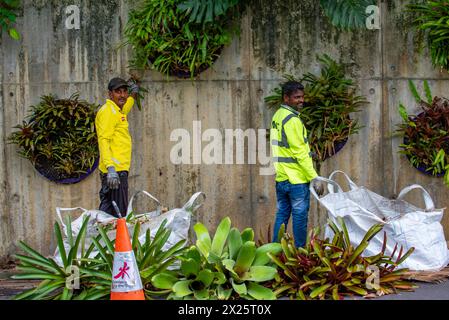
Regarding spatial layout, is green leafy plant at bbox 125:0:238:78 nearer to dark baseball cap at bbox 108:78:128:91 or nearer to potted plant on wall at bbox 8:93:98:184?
dark baseball cap at bbox 108:78:128:91

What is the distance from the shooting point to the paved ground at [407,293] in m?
6.93

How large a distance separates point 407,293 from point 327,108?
2852 millimetres

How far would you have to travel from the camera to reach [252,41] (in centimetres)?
942

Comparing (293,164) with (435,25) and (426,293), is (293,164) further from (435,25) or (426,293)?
(435,25)

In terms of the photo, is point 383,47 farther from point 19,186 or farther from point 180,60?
point 19,186

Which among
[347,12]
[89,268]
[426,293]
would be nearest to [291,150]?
[347,12]

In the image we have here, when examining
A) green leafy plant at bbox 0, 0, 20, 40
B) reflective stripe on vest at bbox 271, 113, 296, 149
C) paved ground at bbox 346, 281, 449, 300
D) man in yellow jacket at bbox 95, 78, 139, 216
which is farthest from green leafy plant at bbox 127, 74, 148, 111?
paved ground at bbox 346, 281, 449, 300

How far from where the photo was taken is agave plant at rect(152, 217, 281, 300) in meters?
6.74

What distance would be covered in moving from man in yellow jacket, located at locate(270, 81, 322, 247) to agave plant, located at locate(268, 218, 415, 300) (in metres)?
0.81

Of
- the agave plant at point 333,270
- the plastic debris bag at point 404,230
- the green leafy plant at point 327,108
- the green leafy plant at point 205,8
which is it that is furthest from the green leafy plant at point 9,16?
the agave plant at point 333,270

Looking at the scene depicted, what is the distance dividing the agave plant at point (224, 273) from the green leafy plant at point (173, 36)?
277 cm

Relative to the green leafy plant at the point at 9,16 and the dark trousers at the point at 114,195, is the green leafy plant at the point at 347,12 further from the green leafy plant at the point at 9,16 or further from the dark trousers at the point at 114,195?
the green leafy plant at the point at 9,16
